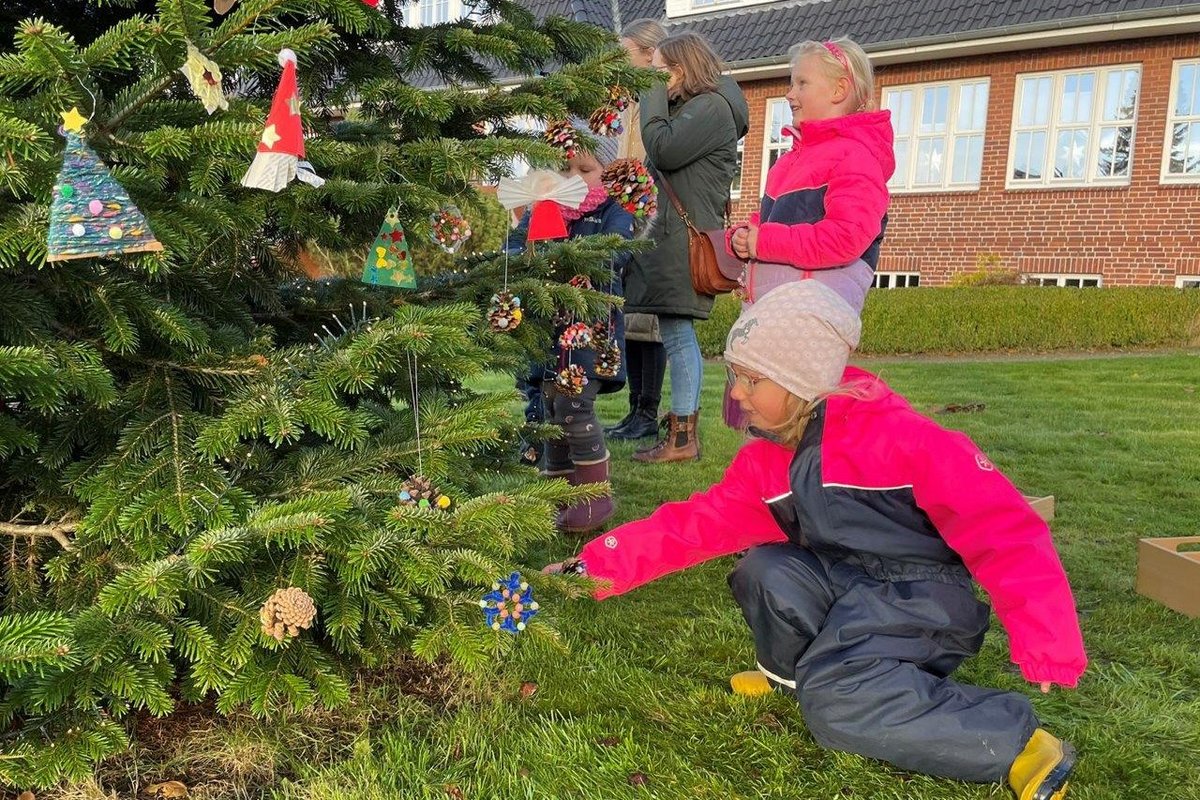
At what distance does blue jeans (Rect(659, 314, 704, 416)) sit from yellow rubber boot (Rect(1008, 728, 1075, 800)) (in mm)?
3170

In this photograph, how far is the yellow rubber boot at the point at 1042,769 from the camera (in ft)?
6.41

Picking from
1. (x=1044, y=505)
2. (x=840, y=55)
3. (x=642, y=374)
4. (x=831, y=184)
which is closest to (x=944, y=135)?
(x=642, y=374)

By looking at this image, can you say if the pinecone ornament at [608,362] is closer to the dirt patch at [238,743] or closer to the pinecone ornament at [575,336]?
the pinecone ornament at [575,336]

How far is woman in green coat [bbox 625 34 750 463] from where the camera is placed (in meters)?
4.45

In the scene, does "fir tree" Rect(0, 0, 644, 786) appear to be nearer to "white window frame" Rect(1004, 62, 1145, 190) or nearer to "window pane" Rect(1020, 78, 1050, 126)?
"white window frame" Rect(1004, 62, 1145, 190)

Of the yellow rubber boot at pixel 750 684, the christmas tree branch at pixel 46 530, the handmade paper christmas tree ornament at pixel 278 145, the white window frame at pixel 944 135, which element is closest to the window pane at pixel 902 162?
the white window frame at pixel 944 135

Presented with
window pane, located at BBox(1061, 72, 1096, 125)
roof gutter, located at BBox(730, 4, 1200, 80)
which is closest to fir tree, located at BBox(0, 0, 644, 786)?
roof gutter, located at BBox(730, 4, 1200, 80)

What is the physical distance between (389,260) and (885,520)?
4.51 ft

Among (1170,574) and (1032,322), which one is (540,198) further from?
(1032,322)

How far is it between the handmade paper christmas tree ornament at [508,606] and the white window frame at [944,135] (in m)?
14.5

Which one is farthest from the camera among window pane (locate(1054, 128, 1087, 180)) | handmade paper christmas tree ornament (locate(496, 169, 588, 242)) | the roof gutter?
window pane (locate(1054, 128, 1087, 180))

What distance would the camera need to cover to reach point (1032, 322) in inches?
453

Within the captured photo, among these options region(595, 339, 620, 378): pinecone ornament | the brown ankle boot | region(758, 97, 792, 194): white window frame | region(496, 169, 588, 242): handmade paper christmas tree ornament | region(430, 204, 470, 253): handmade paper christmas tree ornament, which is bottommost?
the brown ankle boot

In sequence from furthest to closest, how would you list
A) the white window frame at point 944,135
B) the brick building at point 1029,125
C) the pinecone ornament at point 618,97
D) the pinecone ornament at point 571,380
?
the white window frame at point 944,135
the brick building at point 1029,125
the pinecone ornament at point 571,380
the pinecone ornament at point 618,97
